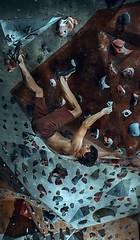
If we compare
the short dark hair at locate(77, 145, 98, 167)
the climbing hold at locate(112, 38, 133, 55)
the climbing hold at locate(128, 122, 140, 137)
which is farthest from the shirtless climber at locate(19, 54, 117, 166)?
the climbing hold at locate(112, 38, 133, 55)

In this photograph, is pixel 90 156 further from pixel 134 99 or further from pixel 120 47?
pixel 120 47

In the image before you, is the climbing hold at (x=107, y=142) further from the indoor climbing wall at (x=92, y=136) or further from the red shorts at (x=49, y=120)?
the red shorts at (x=49, y=120)

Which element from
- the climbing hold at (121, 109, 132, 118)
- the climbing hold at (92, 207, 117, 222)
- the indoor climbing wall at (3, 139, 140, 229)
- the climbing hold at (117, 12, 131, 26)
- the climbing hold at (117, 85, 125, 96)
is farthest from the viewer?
the climbing hold at (92, 207, 117, 222)

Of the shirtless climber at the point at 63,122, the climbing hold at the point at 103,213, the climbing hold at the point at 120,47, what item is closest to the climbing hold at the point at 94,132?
the shirtless climber at the point at 63,122

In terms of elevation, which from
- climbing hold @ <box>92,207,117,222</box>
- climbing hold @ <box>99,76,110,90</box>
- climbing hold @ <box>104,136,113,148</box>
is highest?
climbing hold @ <box>99,76,110,90</box>

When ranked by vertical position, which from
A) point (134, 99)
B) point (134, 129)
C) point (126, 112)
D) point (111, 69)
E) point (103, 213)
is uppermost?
point (111, 69)

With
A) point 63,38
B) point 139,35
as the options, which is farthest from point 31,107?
point 139,35

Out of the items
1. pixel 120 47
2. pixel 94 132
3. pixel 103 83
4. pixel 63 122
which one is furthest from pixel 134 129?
pixel 120 47

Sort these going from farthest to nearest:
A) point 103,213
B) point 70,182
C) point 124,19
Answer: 1. point 103,213
2. point 70,182
3. point 124,19

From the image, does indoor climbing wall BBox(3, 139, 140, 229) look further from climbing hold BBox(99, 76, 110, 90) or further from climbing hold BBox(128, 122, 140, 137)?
climbing hold BBox(99, 76, 110, 90)
